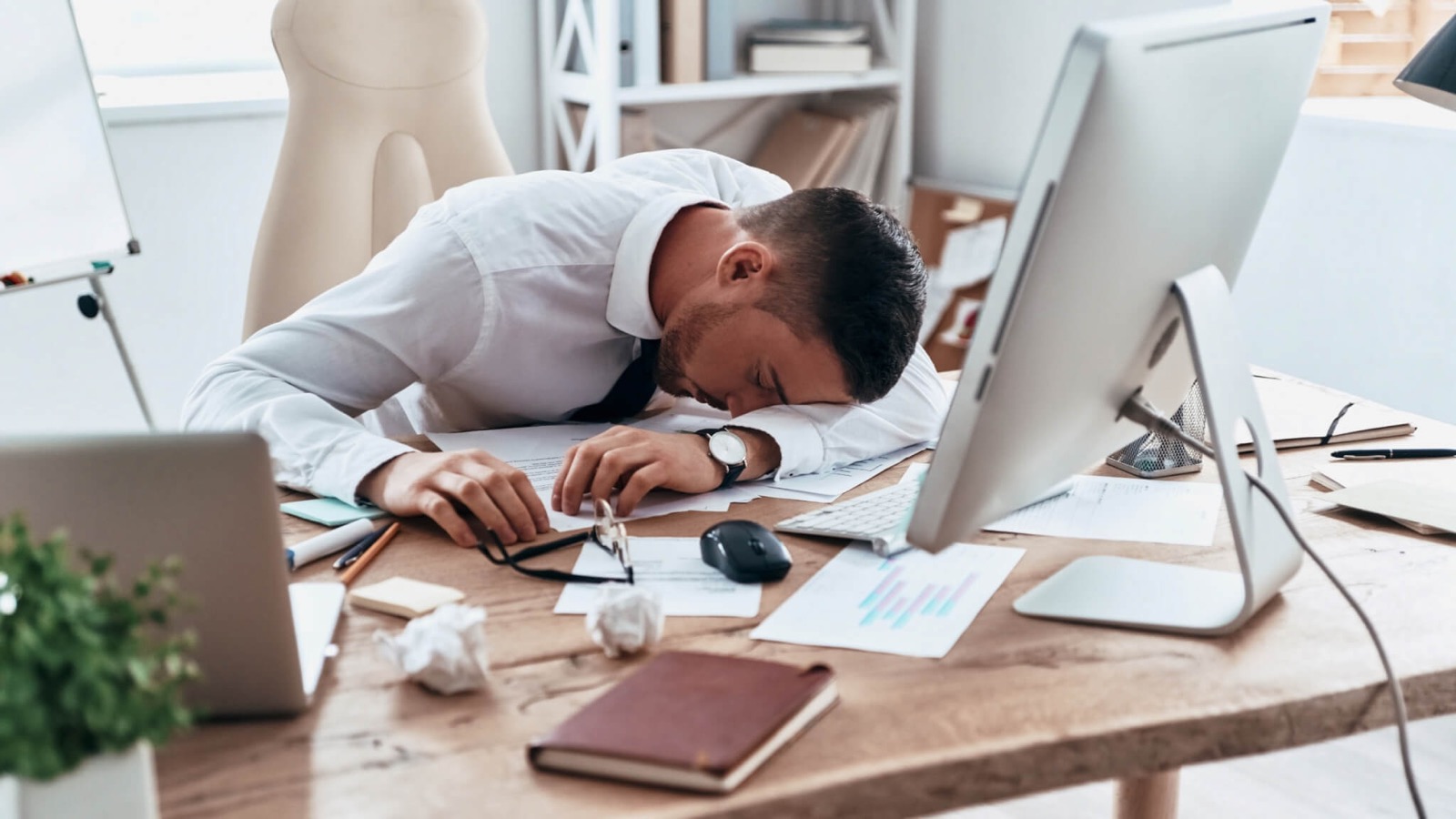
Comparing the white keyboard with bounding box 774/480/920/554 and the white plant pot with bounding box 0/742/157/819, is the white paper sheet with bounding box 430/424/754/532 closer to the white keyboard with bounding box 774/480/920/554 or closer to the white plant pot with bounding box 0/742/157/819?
the white keyboard with bounding box 774/480/920/554

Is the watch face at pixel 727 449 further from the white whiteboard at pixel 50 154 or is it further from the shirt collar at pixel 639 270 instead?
Result: the white whiteboard at pixel 50 154

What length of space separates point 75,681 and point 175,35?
104 inches

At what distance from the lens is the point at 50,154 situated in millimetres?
2154

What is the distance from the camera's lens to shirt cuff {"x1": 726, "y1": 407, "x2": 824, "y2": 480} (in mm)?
1270

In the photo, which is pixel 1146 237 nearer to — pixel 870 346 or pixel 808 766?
pixel 808 766

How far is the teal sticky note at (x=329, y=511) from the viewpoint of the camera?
3.73 ft

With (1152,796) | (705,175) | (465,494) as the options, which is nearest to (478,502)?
(465,494)

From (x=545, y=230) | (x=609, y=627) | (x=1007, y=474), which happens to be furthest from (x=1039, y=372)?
(x=545, y=230)

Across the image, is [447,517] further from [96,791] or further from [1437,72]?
[1437,72]

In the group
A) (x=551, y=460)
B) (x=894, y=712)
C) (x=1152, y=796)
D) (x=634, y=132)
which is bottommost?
(x=1152, y=796)

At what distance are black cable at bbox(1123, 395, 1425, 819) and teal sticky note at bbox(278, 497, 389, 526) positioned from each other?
64cm

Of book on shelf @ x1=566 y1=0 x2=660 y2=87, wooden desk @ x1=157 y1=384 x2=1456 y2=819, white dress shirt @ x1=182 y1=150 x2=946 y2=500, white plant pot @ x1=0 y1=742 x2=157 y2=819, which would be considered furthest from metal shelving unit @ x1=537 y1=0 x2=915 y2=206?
white plant pot @ x1=0 y1=742 x2=157 y2=819

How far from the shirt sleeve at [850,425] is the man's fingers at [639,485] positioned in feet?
0.49

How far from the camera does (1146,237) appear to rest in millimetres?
822
